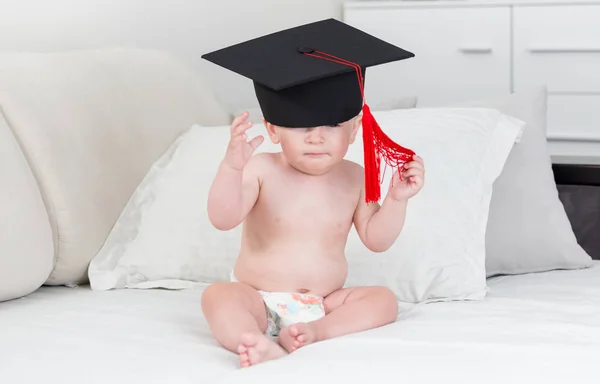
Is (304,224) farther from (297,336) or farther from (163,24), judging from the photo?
(163,24)

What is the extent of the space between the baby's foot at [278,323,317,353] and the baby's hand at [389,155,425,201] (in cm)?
23

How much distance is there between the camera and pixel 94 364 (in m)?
1.09

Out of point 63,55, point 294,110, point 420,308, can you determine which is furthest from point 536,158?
point 63,55

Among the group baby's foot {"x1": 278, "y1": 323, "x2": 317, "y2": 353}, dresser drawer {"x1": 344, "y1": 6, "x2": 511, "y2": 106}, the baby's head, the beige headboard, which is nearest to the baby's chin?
the baby's head

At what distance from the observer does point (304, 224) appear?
1.32 m

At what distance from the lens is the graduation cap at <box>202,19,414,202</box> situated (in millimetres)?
1179

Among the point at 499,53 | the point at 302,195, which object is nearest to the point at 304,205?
the point at 302,195

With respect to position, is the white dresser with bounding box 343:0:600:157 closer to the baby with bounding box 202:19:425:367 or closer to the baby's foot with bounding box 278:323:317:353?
the baby with bounding box 202:19:425:367

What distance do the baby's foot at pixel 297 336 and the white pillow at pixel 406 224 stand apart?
31 centimetres

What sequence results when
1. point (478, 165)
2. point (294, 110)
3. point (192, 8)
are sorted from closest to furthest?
point (294, 110) < point (478, 165) < point (192, 8)

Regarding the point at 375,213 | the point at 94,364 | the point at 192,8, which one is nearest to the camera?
the point at 94,364

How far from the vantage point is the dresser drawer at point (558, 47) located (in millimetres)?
2830

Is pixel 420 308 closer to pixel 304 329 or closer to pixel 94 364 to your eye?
pixel 304 329

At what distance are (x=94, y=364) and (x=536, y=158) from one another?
3.25 ft
